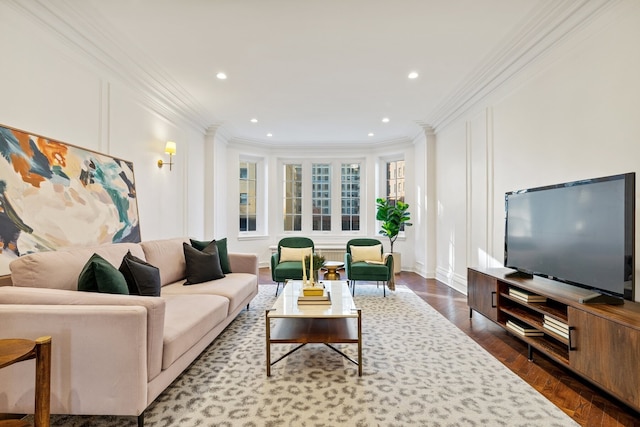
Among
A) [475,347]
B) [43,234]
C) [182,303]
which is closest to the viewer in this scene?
[43,234]

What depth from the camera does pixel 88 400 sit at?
1683 millimetres

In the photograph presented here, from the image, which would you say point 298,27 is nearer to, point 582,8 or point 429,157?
point 582,8

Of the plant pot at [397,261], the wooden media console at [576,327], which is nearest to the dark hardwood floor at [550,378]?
the wooden media console at [576,327]

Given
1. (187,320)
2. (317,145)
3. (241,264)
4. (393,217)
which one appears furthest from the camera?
(317,145)

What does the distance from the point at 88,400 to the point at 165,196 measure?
10.4ft

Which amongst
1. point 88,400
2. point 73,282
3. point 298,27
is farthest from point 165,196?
point 88,400

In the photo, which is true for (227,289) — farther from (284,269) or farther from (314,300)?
(284,269)

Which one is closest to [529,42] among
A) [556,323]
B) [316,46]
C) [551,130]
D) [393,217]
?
[551,130]

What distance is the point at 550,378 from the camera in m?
2.32

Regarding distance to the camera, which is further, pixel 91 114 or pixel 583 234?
pixel 91 114

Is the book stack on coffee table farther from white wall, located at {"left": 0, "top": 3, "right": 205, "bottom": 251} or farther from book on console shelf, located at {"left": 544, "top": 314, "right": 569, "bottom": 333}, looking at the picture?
white wall, located at {"left": 0, "top": 3, "right": 205, "bottom": 251}

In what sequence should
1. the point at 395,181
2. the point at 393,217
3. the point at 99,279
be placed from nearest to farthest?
the point at 99,279 → the point at 393,217 → the point at 395,181

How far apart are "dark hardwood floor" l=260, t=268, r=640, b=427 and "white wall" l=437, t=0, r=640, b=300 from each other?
869mm

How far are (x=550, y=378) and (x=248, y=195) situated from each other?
611 centimetres
